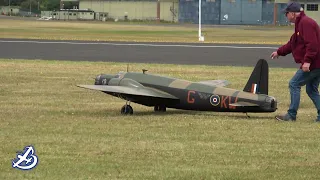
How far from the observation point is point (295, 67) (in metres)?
28.3

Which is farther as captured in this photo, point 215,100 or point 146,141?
point 215,100

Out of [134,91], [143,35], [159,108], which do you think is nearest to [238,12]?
[143,35]

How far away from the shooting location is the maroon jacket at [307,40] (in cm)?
1341

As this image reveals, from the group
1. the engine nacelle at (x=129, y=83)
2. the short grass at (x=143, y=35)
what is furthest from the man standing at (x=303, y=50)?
the short grass at (x=143, y=35)

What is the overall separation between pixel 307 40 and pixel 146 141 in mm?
4032

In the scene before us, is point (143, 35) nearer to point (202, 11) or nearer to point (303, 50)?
point (303, 50)

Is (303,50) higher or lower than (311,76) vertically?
higher

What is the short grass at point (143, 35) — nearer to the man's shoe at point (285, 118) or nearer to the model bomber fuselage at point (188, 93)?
the model bomber fuselage at point (188, 93)

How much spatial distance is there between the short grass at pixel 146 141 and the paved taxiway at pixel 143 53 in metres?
12.8

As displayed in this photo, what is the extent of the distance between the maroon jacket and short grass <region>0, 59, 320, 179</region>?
1.15 meters

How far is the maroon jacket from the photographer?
13406mm

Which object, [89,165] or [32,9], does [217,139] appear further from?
[32,9]

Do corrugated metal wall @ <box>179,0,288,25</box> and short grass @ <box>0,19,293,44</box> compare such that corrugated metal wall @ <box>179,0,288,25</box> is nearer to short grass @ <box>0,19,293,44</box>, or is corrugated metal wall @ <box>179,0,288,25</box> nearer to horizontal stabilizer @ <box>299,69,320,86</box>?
short grass @ <box>0,19,293,44</box>

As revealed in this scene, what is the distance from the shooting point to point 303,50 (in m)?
13.7
